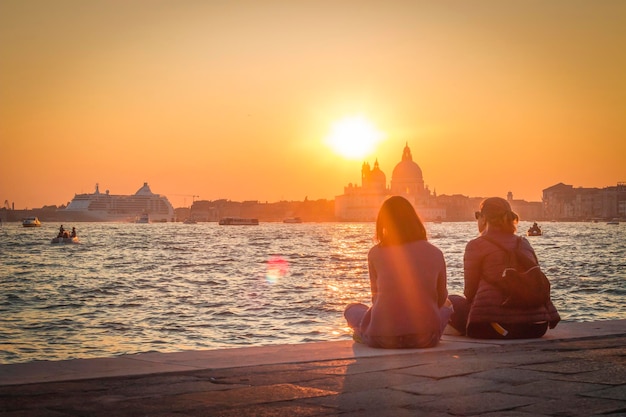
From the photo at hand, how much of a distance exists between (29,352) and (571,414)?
9221 millimetres

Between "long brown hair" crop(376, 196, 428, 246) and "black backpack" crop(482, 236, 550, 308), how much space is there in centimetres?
69

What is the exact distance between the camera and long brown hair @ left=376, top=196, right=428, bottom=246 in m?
6.34

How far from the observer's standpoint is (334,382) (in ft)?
16.0

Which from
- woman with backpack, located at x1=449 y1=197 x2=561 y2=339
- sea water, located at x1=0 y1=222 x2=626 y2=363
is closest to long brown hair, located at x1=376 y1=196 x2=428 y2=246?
woman with backpack, located at x1=449 y1=197 x2=561 y2=339

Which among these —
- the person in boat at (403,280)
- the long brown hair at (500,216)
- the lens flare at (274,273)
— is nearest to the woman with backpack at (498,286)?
the long brown hair at (500,216)

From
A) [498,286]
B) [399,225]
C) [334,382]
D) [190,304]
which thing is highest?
[399,225]

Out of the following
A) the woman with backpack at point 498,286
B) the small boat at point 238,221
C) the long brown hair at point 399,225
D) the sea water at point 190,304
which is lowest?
the sea water at point 190,304

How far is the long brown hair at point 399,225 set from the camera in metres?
6.34

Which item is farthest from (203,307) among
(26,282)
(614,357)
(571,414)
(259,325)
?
(571,414)

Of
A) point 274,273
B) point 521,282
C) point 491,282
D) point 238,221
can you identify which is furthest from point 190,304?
point 238,221

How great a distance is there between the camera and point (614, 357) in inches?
225

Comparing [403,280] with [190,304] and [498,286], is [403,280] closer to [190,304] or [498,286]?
[498,286]

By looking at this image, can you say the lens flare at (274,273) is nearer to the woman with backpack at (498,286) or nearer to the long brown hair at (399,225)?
the woman with backpack at (498,286)

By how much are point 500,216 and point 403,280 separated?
950mm
